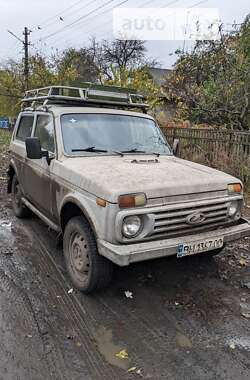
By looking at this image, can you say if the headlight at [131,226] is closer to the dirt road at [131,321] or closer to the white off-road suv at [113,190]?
the white off-road suv at [113,190]

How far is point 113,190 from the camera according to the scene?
3.25 meters

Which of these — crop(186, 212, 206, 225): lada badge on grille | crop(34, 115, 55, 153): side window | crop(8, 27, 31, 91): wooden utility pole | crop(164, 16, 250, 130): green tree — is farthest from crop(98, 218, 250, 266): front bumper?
crop(8, 27, 31, 91): wooden utility pole

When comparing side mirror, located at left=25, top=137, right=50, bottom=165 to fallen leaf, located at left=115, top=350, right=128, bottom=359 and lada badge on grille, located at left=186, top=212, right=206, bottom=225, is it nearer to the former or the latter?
lada badge on grille, located at left=186, top=212, right=206, bottom=225

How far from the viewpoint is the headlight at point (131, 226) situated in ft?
10.7

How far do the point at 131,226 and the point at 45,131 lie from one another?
92.2 inches

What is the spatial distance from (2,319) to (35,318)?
31 centimetres

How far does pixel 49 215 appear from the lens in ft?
15.6

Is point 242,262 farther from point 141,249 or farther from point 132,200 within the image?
point 132,200

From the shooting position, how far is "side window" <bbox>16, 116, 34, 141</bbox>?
5629 millimetres

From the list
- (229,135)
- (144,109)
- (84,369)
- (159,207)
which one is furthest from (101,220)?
(229,135)

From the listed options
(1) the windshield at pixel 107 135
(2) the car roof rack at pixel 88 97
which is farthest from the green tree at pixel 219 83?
(1) the windshield at pixel 107 135

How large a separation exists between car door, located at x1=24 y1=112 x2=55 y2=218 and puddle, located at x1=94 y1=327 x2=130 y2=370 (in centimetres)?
195

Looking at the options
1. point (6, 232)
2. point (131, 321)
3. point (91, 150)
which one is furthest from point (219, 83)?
point (131, 321)

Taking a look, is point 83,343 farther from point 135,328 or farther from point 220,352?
point 220,352
